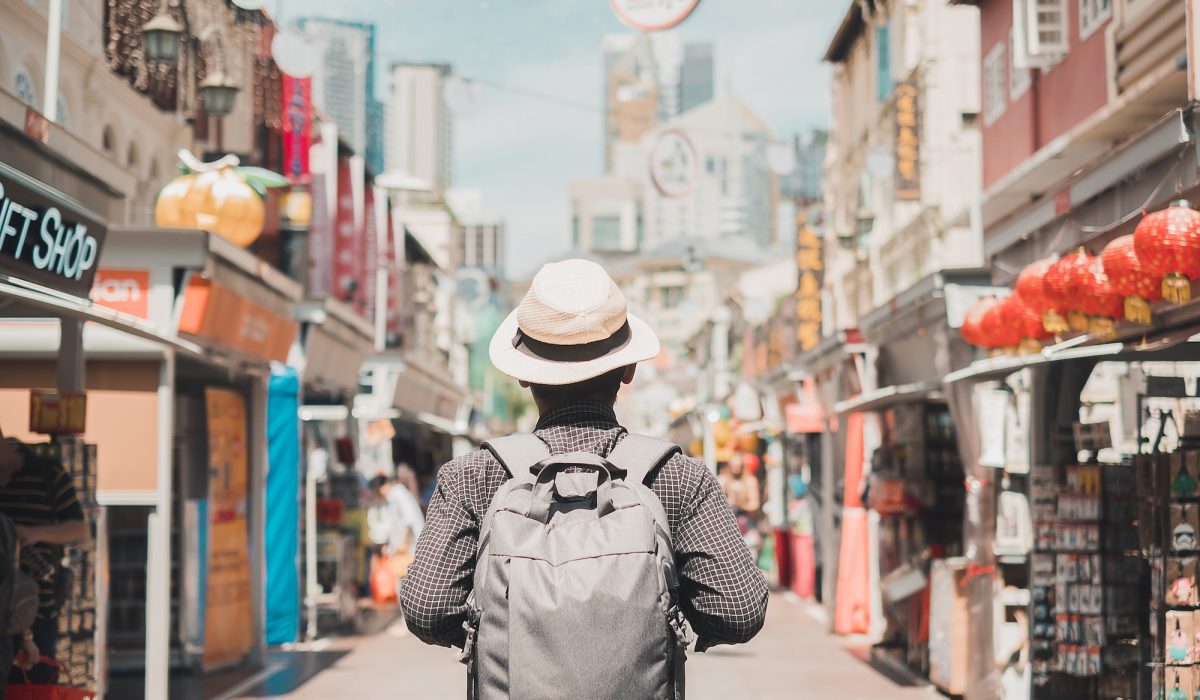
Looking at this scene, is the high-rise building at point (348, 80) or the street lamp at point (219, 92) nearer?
the street lamp at point (219, 92)

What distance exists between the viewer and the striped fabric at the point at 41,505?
8.36 m

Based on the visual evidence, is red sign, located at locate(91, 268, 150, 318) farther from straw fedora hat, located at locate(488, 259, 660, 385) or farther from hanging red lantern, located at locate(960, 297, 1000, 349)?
straw fedora hat, located at locate(488, 259, 660, 385)

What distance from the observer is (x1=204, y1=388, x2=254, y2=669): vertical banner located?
545 inches

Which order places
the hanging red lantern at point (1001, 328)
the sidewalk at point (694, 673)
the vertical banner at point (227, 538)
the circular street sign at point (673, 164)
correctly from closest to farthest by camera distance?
the hanging red lantern at point (1001, 328), the sidewalk at point (694, 673), the vertical banner at point (227, 538), the circular street sign at point (673, 164)

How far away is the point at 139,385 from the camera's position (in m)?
11.2

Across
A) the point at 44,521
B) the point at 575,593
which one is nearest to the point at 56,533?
the point at 44,521

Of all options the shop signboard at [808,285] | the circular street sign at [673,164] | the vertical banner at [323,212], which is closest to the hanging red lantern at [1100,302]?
the circular street sign at [673,164]

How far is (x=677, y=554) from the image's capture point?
3756 mm

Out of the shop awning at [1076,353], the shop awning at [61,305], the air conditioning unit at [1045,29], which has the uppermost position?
the air conditioning unit at [1045,29]

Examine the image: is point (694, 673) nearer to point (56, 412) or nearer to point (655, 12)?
point (655, 12)

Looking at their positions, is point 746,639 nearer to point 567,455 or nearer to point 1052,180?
point 567,455

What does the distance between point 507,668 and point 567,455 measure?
1.59ft

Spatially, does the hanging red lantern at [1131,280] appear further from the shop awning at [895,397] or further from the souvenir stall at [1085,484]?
the shop awning at [895,397]

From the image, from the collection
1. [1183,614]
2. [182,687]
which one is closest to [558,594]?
[1183,614]
